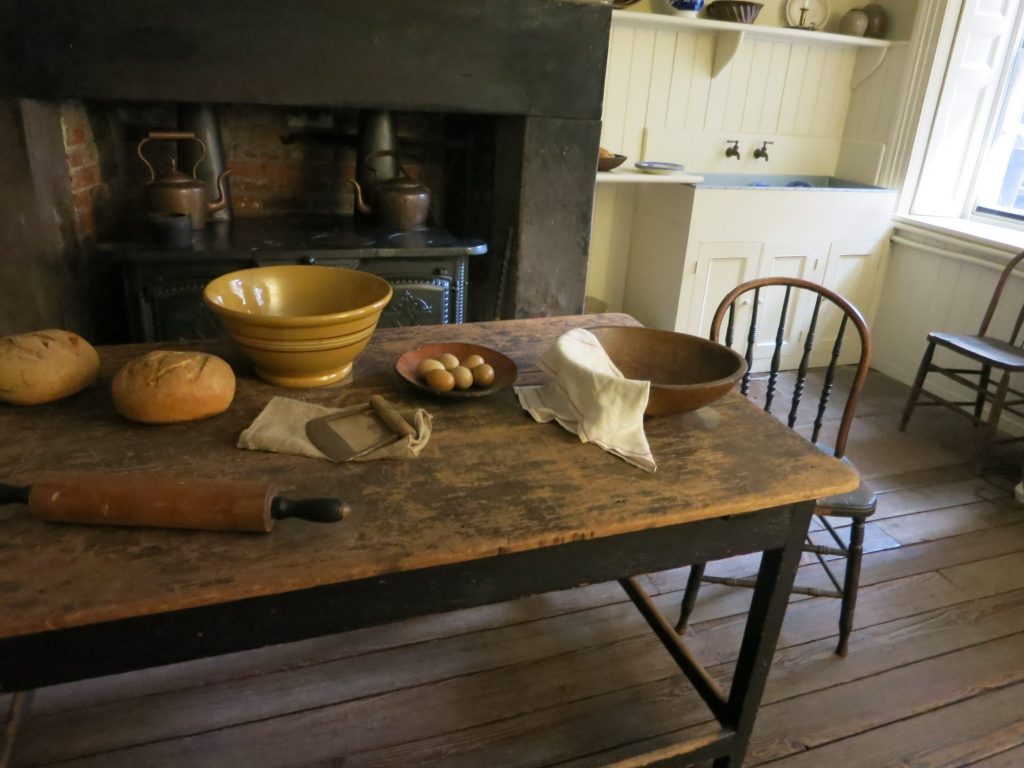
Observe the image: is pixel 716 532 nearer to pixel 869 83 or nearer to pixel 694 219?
pixel 694 219

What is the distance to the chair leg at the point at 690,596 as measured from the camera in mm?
1801

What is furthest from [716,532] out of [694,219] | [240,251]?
[694,219]

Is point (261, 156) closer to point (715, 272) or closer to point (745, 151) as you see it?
point (715, 272)

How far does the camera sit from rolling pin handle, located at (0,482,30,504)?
2.72 ft

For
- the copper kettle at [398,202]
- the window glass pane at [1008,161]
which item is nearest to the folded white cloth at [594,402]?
the copper kettle at [398,202]

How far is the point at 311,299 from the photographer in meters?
1.34

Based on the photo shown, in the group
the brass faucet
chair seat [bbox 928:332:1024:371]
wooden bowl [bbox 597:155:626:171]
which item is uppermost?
the brass faucet

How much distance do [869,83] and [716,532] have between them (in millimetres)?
3299

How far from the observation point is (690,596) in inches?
71.4

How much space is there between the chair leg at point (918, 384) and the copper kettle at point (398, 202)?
2.03 metres

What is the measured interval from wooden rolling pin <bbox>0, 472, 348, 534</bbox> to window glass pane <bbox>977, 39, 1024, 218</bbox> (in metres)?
3.63

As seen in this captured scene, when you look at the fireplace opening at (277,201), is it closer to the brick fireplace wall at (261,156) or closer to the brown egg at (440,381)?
the brick fireplace wall at (261,156)

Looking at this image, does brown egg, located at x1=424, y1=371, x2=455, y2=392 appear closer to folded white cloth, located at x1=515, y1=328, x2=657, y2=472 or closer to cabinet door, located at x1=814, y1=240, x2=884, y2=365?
folded white cloth, located at x1=515, y1=328, x2=657, y2=472

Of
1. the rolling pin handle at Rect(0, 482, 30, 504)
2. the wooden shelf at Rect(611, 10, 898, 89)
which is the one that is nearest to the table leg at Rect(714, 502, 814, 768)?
the rolling pin handle at Rect(0, 482, 30, 504)
